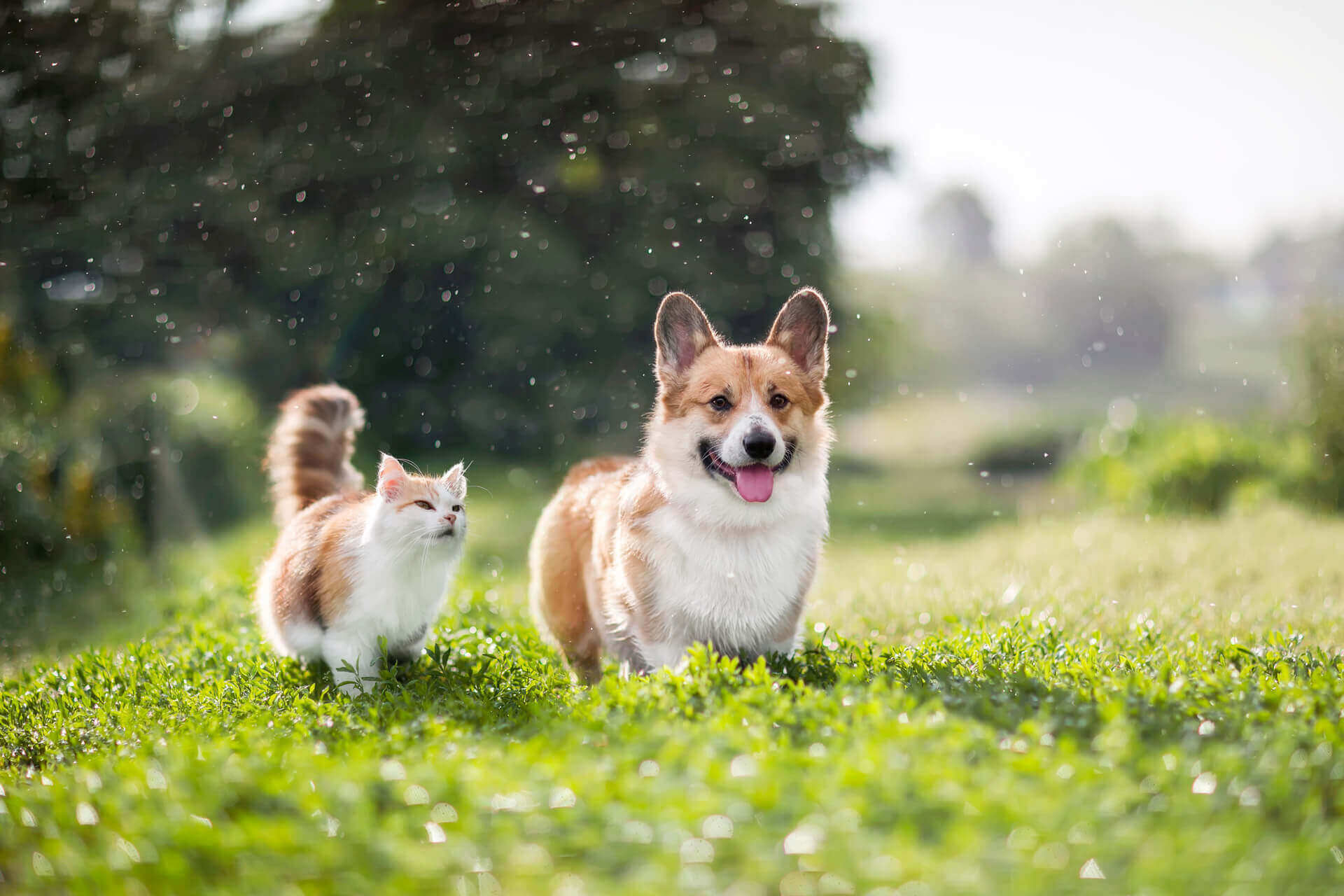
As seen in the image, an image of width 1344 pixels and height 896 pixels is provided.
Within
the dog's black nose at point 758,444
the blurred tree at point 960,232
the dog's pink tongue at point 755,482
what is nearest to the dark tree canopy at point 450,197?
the blurred tree at point 960,232

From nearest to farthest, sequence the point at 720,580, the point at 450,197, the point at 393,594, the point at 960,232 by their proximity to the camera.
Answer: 1. the point at 720,580
2. the point at 393,594
3. the point at 450,197
4. the point at 960,232

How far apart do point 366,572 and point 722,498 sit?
158cm

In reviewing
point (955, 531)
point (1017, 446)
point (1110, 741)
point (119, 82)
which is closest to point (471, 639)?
point (1110, 741)

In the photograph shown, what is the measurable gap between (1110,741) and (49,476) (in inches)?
340

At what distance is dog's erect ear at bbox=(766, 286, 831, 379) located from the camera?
4430mm

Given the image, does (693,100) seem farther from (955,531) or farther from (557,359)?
(955,531)

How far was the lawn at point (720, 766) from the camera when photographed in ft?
8.42

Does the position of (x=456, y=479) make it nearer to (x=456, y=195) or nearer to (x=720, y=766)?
(x=720, y=766)

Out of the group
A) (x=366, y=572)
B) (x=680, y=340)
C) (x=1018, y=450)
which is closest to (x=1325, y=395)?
(x=1018, y=450)

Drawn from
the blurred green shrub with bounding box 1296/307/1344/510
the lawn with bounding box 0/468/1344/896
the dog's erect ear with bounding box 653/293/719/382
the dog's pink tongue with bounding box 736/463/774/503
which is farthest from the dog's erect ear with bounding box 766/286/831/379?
the blurred green shrub with bounding box 1296/307/1344/510

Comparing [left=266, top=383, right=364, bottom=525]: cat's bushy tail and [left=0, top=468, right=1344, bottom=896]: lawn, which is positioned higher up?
[left=266, top=383, right=364, bottom=525]: cat's bushy tail

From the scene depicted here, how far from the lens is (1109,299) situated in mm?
23484

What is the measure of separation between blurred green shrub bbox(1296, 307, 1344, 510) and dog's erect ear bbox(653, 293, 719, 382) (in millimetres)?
8646

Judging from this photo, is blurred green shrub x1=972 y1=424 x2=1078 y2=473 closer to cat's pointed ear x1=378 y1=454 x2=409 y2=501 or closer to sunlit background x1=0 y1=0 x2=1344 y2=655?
sunlit background x1=0 y1=0 x2=1344 y2=655
